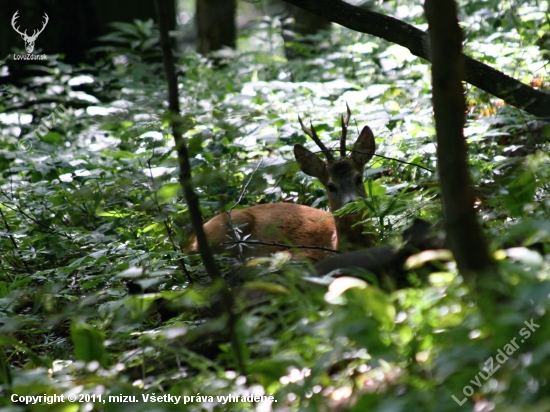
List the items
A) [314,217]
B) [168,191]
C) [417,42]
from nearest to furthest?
1. [168,191]
2. [417,42]
3. [314,217]

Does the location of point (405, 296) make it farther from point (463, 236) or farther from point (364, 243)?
point (364, 243)

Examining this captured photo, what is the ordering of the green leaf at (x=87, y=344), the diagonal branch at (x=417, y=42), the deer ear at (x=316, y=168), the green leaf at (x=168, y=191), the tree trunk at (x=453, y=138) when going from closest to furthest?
1. the tree trunk at (x=453, y=138)
2. the green leaf at (x=87, y=344)
3. the green leaf at (x=168, y=191)
4. the diagonal branch at (x=417, y=42)
5. the deer ear at (x=316, y=168)

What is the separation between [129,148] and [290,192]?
1.74 metres

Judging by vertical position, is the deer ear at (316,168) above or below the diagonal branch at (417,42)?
below

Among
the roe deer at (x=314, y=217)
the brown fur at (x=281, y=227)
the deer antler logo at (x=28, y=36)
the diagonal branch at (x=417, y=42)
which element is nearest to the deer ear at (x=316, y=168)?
the roe deer at (x=314, y=217)

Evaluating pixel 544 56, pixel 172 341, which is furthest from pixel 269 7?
pixel 172 341

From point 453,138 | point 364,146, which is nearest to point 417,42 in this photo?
point 453,138

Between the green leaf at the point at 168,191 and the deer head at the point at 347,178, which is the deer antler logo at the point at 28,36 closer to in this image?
the deer head at the point at 347,178

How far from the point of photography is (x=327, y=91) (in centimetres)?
748

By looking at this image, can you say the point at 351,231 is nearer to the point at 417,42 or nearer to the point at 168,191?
the point at 417,42

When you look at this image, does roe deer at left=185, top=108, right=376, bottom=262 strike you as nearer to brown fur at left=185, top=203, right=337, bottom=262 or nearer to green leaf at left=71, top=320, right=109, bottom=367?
brown fur at left=185, top=203, right=337, bottom=262

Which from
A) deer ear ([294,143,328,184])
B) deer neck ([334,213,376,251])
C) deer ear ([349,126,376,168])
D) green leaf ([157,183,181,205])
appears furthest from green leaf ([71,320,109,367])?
deer ear ([294,143,328,184])

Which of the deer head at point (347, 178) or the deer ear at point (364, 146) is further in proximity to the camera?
the deer ear at point (364, 146)

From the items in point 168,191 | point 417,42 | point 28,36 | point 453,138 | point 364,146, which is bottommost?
point 364,146
